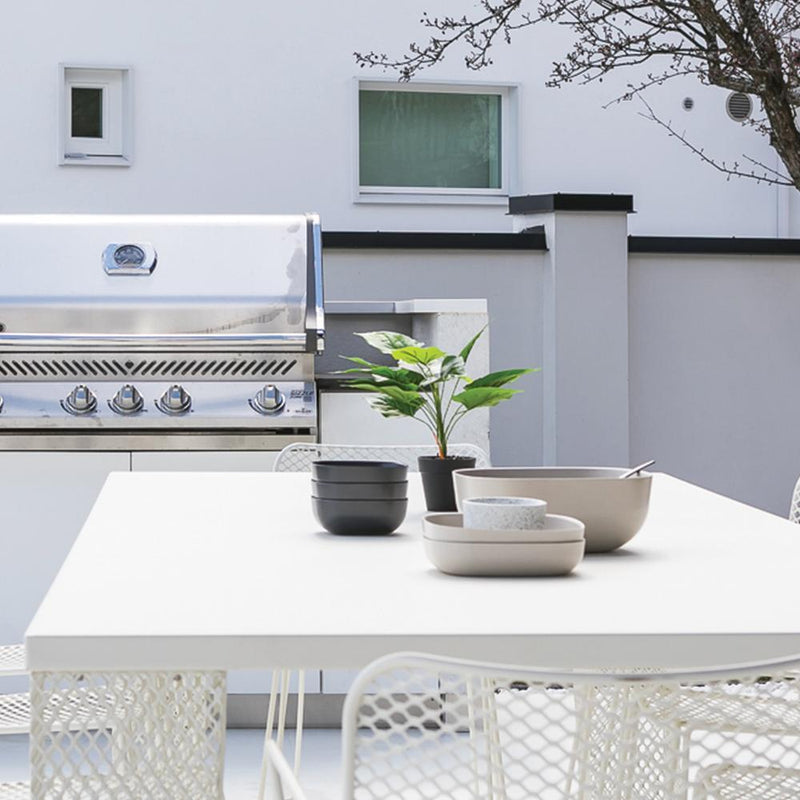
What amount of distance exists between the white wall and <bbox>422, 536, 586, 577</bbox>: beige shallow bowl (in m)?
5.49

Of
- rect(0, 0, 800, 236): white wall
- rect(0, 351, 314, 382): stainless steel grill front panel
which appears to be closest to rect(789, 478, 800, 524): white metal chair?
rect(0, 351, 314, 382): stainless steel grill front panel

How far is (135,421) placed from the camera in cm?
395

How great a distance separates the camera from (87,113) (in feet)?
23.4

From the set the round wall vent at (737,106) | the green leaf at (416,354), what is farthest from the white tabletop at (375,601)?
the round wall vent at (737,106)

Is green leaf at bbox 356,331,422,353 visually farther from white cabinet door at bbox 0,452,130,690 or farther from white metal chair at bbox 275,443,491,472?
white cabinet door at bbox 0,452,130,690

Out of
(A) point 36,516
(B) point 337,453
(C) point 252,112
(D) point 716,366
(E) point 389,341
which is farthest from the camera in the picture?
(C) point 252,112

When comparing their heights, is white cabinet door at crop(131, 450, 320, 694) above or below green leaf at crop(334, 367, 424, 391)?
below

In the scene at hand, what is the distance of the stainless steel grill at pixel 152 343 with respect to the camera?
395cm

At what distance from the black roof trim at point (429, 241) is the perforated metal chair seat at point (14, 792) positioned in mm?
2778

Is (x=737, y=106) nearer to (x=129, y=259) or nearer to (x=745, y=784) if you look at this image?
(x=129, y=259)

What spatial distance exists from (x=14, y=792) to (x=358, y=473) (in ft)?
2.66

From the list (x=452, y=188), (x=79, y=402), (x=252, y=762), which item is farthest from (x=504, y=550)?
(x=452, y=188)

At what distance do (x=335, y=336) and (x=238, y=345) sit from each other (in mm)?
746

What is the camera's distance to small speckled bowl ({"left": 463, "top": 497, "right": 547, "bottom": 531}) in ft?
5.80
